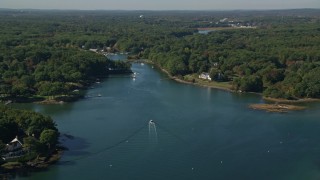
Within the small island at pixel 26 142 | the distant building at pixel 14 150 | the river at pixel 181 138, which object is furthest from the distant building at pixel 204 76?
the distant building at pixel 14 150

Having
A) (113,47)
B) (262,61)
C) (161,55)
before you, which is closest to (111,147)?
(262,61)

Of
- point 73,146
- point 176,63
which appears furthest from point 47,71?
point 73,146

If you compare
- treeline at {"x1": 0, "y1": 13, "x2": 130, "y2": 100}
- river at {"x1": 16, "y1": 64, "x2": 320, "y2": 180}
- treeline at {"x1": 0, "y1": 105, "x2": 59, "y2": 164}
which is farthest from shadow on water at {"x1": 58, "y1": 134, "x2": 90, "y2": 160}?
treeline at {"x1": 0, "y1": 13, "x2": 130, "y2": 100}

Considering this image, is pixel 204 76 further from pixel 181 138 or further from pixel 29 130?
pixel 29 130

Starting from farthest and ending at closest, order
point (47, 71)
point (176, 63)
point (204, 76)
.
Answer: point (176, 63), point (204, 76), point (47, 71)

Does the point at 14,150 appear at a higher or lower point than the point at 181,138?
higher

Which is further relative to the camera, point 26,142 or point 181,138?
point 181,138
